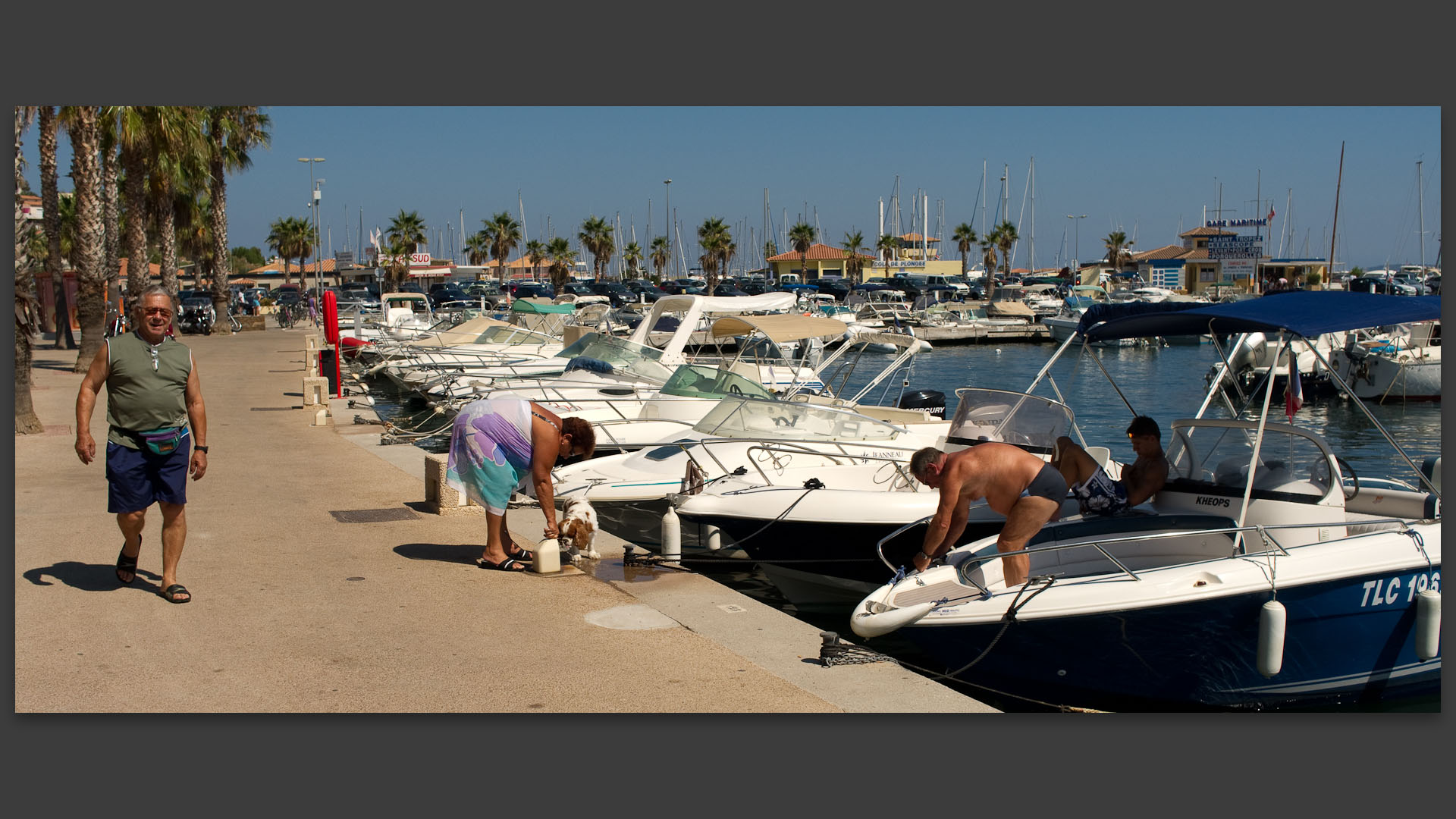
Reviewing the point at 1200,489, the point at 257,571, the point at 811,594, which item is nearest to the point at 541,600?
the point at 257,571

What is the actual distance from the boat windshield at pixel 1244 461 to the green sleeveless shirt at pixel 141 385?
6.33 meters

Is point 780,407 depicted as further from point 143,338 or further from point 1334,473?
point 143,338

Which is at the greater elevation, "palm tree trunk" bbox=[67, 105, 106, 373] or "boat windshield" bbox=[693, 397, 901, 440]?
"palm tree trunk" bbox=[67, 105, 106, 373]

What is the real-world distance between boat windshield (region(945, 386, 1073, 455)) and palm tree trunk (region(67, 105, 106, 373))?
1769 cm

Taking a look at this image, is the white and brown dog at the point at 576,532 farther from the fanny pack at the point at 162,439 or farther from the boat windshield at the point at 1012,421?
the boat windshield at the point at 1012,421

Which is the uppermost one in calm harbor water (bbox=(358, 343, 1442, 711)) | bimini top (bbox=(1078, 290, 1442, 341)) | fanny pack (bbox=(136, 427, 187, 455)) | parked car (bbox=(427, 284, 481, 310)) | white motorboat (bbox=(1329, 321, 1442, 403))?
bimini top (bbox=(1078, 290, 1442, 341))

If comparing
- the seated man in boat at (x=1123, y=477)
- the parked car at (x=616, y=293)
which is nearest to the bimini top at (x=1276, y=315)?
the seated man in boat at (x=1123, y=477)

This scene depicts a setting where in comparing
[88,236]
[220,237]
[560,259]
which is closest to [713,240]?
[560,259]

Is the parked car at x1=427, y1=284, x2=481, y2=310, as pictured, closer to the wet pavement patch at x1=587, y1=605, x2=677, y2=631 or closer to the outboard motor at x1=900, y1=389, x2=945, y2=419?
the outboard motor at x1=900, y1=389, x2=945, y2=419

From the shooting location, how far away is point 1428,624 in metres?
6.77

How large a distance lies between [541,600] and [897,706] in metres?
2.48

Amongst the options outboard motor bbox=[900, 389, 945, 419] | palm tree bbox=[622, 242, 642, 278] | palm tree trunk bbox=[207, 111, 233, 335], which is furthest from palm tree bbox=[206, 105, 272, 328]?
palm tree bbox=[622, 242, 642, 278]

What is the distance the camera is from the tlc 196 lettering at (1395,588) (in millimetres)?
6785

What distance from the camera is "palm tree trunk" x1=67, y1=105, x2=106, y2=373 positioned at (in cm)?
2203
